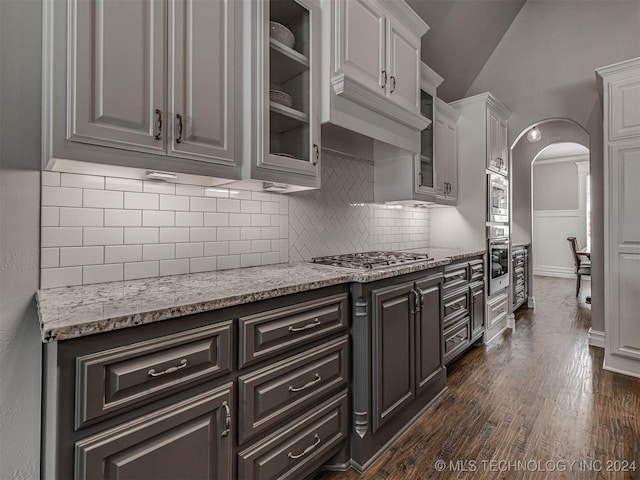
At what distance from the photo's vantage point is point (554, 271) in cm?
773

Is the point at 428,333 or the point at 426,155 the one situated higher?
the point at 426,155

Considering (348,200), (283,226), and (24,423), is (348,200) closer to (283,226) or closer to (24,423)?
(283,226)

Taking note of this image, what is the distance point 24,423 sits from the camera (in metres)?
1.12

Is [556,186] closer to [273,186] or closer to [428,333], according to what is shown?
[428,333]

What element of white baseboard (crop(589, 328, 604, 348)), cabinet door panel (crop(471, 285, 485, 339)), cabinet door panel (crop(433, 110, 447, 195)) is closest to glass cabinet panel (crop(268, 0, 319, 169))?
cabinet door panel (crop(433, 110, 447, 195))

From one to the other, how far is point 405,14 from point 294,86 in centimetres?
116

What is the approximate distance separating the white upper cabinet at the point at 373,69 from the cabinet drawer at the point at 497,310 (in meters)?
2.00

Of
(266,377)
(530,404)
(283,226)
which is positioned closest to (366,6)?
(283,226)

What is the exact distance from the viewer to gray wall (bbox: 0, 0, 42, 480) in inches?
43.3

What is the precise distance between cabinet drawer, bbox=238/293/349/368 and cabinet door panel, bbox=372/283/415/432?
0.23 m

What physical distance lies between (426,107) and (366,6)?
3.87 ft

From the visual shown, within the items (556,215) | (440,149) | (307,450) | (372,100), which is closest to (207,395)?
(307,450)

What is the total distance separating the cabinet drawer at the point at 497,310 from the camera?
347 centimetres

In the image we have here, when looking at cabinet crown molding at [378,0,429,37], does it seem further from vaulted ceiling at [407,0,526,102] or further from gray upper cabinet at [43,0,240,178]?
gray upper cabinet at [43,0,240,178]
